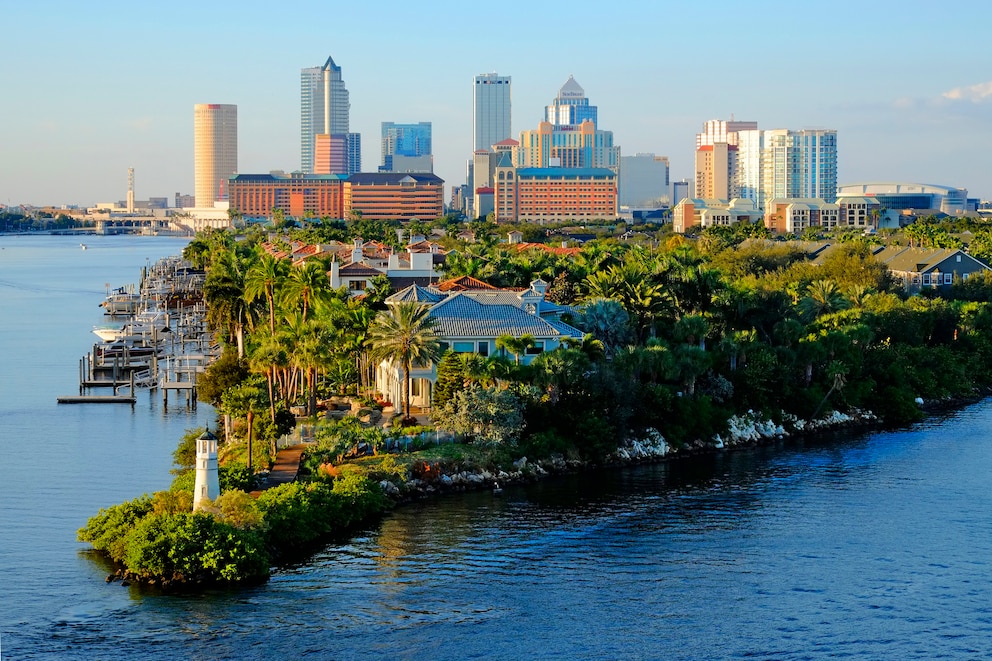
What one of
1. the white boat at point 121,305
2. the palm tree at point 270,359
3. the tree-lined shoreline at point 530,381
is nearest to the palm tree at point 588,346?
the tree-lined shoreline at point 530,381

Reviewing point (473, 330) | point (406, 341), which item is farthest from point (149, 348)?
point (406, 341)

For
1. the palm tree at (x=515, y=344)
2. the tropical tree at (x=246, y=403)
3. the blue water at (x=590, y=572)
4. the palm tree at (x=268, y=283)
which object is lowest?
the blue water at (x=590, y=572)

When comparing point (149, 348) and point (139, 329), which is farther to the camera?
point (139, 329)

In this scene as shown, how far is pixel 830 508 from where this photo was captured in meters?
50.2

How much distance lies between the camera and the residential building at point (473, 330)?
2377 inches

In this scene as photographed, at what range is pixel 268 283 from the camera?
74.2 meters

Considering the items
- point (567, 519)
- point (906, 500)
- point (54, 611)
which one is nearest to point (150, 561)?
point (54, 611)

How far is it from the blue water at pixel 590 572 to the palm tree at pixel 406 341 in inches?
309

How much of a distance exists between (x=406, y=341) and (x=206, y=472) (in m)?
16.4

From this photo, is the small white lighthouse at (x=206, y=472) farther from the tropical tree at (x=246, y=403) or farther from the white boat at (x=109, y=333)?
the white boat at (x=109, y=333)

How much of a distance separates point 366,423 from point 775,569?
20766 millimetres

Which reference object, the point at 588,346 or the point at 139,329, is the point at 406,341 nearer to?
the point at 588,346

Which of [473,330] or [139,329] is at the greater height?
[473,330]

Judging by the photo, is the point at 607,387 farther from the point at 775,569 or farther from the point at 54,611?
the point at 54,611
